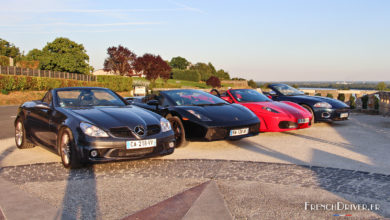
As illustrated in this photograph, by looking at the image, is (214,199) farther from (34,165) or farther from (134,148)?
(34,165)

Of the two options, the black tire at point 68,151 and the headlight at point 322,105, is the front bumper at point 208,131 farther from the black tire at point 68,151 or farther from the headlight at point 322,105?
the headlight at point 322,105

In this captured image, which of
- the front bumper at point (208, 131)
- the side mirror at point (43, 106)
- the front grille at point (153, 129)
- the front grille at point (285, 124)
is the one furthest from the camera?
the front grille at point (285, 124)

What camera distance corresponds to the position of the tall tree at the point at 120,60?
69531 mm

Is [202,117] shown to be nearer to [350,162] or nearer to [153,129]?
[153,129]

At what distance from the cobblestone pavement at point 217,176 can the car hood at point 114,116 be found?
0.69 m

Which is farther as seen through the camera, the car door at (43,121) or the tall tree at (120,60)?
the tall tree at (120,60)

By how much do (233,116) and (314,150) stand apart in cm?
173

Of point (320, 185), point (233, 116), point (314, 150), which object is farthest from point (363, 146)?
point (320, 185)

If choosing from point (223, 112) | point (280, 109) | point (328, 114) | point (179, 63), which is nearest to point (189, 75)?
point (179, 63)

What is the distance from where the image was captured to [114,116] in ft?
18.4

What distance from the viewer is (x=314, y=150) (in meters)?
6.95

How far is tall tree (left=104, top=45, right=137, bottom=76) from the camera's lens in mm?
69531

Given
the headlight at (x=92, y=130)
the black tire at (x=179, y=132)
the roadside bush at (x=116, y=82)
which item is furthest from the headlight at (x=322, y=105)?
the roadside bush at (x=116, y=82)

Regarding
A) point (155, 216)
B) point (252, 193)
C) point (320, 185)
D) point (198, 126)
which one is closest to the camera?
point (155, 216)
